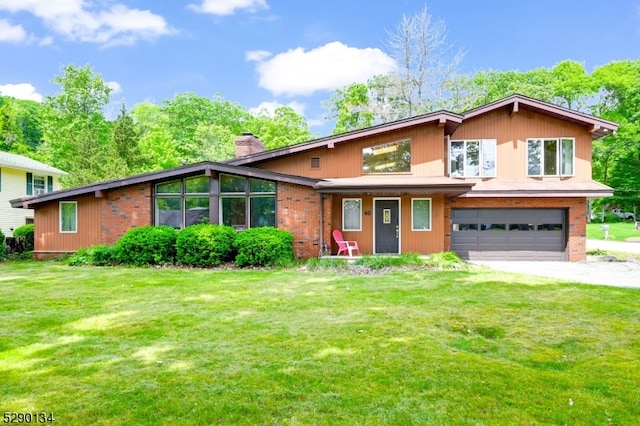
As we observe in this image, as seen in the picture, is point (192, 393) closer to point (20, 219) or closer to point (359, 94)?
point (20, 219)

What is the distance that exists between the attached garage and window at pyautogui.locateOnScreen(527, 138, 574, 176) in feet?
4.90

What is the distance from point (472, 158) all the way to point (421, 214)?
3168mm

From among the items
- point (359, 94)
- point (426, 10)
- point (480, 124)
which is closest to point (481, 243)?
point (480, 124)

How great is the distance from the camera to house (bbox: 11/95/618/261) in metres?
12.5

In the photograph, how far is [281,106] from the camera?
125 ft

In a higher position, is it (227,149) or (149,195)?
(227,149)

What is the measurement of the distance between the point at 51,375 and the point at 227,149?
3253 centimetres

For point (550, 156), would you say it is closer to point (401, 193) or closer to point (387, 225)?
point (401, 193)

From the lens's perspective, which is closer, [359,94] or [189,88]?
[359,94]

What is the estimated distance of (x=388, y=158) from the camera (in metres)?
13.8

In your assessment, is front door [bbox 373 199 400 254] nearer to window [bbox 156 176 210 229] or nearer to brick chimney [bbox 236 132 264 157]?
window [bbox 156 176 210 229]

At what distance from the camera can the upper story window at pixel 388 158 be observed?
1369 centimetres

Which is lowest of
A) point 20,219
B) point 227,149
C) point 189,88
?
point 20,219

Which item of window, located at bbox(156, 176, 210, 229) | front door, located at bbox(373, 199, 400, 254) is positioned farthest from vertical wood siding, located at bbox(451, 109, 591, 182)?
window, located at bbox(156, 176, 210, 229)
